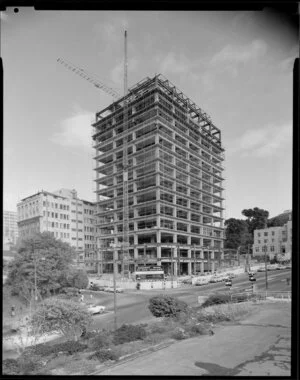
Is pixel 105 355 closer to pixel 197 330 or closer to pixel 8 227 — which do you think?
pixel 197 330

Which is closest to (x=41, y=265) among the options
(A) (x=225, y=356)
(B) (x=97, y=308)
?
(B) (x=97, y=308)

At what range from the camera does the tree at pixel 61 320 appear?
6.45 metres

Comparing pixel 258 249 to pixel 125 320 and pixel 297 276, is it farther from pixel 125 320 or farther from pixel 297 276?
pixel 297 276

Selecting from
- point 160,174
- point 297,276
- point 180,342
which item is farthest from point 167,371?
point 160,174

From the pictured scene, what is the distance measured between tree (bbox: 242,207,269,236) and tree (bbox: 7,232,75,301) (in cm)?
550

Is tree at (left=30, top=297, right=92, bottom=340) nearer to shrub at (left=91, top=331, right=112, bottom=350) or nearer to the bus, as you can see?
shrub at (left=91, top=331, right=112, bottom=350)

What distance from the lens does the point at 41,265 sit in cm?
1048

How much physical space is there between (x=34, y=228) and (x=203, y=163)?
14.7 ft

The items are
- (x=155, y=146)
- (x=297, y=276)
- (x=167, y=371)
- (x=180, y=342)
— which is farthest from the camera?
(x=155, y=146)

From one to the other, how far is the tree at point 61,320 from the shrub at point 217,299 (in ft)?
10.3

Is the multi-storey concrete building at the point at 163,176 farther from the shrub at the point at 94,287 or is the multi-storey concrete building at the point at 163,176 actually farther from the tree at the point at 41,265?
the tree at the point at 41,265

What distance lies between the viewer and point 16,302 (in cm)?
830

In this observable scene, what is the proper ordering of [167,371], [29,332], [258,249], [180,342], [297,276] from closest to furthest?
[297,276] < [167,371] < [180,342] < [29,332] < [258,249]

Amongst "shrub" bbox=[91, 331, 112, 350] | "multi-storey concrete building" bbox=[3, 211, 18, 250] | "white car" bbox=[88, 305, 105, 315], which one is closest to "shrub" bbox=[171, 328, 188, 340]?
"shrub" bbox=[91, 331, 112, 350]
